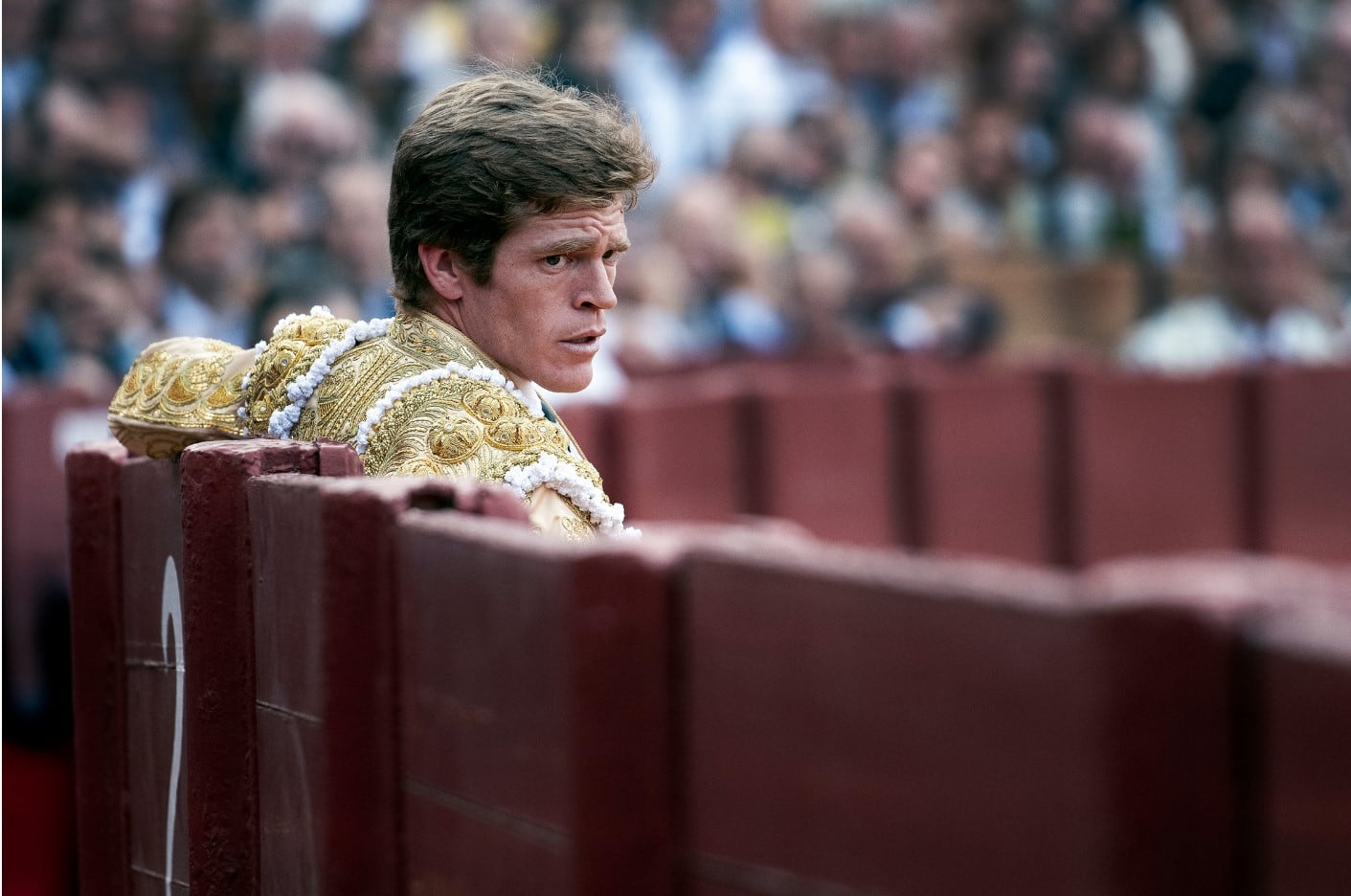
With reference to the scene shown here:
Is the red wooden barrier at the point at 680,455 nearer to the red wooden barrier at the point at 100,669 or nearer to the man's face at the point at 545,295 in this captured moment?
the red wooden barrier at the point at 100,669

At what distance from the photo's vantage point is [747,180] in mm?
8945

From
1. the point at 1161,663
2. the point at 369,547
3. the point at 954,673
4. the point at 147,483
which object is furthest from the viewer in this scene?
the point at 147,483

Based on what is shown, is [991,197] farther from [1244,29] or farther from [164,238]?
[164,238]

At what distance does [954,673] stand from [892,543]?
6.07 m

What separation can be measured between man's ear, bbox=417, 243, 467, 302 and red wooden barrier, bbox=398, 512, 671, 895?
591mm

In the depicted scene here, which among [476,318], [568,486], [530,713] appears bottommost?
[530,713]

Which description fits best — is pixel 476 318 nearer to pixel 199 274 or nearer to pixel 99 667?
pixel 99 667

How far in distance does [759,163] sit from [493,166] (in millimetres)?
6361

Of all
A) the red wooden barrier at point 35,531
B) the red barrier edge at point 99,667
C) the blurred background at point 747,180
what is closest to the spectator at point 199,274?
the blurred background at point 747,180

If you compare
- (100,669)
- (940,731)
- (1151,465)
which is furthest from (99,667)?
(1151,465)

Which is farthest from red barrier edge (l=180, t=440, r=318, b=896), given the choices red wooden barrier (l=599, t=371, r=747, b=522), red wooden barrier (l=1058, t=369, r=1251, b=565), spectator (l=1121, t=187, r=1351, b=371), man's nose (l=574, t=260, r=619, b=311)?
spectator (l=1121, t=187, r=1351, b=371)

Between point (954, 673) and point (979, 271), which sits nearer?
point (954, 673)

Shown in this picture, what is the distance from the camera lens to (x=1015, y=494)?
7727 millimetres

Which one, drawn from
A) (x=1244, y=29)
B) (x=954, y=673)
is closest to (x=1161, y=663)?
(x=954, y=673)
